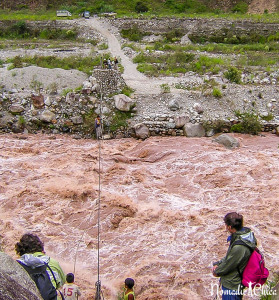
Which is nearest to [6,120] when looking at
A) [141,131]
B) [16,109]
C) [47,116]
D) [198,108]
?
[16,109]

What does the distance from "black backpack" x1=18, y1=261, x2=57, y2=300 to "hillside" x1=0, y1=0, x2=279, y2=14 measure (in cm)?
3153

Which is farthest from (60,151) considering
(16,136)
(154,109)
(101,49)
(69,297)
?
(101,49)

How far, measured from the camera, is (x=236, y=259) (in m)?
3.69

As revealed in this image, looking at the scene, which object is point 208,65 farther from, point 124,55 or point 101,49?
point 101,49

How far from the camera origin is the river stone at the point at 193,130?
13695 millimetres

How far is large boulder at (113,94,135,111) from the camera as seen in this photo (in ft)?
46.6

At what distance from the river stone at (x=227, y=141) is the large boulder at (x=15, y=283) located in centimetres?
1029

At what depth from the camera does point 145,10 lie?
3256 centimetres

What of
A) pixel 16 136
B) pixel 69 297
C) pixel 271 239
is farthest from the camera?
pixel 16 136

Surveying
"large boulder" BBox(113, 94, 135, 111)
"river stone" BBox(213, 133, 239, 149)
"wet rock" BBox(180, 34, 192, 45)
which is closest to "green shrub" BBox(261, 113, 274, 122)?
"river stone" BBox(213, 133, 239, 149)

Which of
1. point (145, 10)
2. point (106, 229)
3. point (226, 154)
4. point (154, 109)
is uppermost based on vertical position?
point (145, 10)

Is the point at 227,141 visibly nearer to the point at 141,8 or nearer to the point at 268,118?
the point at 268,118

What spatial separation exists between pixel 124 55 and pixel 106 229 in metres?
15.7

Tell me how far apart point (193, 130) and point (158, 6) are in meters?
23.7
